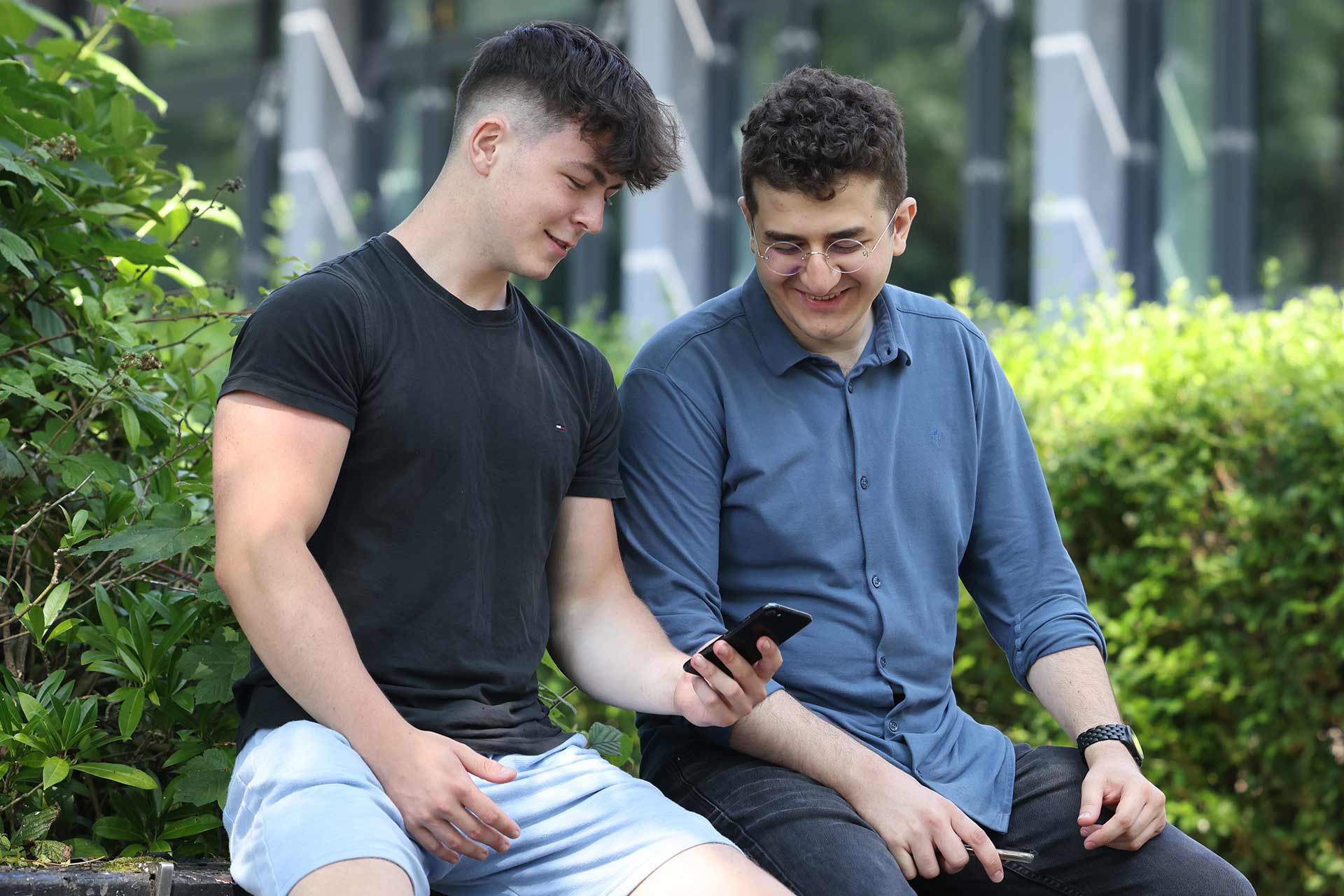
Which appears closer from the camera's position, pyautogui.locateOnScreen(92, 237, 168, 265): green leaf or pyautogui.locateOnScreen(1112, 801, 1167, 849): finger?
pyautogui.locateOnScreen(1112, 801, 1167, 849): finger

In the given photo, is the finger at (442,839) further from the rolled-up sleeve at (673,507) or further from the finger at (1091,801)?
the finger at (1091,801)

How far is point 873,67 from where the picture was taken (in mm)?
9898

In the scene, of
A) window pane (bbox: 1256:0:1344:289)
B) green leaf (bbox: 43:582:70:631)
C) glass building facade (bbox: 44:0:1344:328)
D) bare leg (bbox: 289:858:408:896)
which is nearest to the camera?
→ bare leg (bbox: 289:858:408:896)

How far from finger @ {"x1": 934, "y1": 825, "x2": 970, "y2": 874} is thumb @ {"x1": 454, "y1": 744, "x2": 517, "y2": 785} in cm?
72

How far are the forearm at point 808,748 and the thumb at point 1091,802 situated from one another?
1.03ft

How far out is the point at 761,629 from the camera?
2180 millimetres

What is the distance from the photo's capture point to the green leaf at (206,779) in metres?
2.38

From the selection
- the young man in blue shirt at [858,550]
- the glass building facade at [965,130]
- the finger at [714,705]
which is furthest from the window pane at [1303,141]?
the finger at [714,705]

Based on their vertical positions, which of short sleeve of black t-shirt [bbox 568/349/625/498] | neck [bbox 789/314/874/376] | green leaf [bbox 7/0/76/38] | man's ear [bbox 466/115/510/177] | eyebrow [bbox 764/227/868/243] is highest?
green leaf [bbox 7/0/76/38]

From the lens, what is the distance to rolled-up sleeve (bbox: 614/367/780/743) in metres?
2.53

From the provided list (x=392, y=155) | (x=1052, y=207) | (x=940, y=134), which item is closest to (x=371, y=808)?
(x=1052, y=207)

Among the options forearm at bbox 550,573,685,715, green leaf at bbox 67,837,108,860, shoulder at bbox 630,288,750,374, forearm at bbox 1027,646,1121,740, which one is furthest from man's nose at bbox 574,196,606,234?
green leaf at bbox 67,837,108,860

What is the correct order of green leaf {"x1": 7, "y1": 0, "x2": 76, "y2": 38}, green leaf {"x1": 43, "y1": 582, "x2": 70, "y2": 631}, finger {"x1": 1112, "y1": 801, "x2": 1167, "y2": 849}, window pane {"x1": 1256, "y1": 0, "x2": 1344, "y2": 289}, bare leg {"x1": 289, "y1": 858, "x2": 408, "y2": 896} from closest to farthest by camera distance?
bare leg {"x1": 289, "y1": 858, "x2": 408, "y2": 896} → green leaf {"x1": 43, "y1": 582, "x2": 70, "y2": 631} → finger {"x1": 1112, "y1": 801, "x2": 1167, "y2": 849} → green leaf {"x1": 7, "y1": 0, "x2": 76, "y2": 38} → window pane {"x1": 1256, "y1": 0, "x2": 1344, "y2": 289}

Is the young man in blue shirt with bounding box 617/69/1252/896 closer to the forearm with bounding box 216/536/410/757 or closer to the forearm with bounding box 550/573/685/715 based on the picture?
the forearm with bounding box 550/573/685/715
